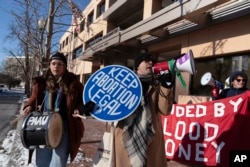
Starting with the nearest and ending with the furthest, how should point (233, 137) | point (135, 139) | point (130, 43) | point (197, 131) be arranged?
1. point (135, 139)
2. point (233, 137)
3. point (197, 131)
4. point (130, 43)

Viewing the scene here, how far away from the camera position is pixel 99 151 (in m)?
3.15

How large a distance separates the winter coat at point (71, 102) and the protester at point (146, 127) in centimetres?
67

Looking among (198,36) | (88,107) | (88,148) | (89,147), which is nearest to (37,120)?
(88,107)

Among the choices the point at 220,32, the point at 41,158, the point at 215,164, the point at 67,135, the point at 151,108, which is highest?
the point at 220,32

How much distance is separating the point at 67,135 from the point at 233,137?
2758mm

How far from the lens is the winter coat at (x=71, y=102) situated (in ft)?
11.5

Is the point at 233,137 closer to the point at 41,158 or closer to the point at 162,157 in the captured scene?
the point at 162,157

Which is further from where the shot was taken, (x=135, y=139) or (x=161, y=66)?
(x=161, y=66)

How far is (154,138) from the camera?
3006 mm

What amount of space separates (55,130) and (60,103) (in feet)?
0.99

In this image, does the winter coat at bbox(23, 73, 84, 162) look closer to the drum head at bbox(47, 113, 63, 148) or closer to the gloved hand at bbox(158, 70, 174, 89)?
the drum head at bbox(47, 113, 63, 148)

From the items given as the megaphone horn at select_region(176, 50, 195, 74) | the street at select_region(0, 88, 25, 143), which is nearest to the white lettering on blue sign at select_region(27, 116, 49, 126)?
the megaphone horn at select_region(176, 50, 195, 74)

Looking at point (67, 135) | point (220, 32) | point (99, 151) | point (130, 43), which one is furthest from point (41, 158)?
point (130, 43)

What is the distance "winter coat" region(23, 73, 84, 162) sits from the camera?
3508 millimetres
